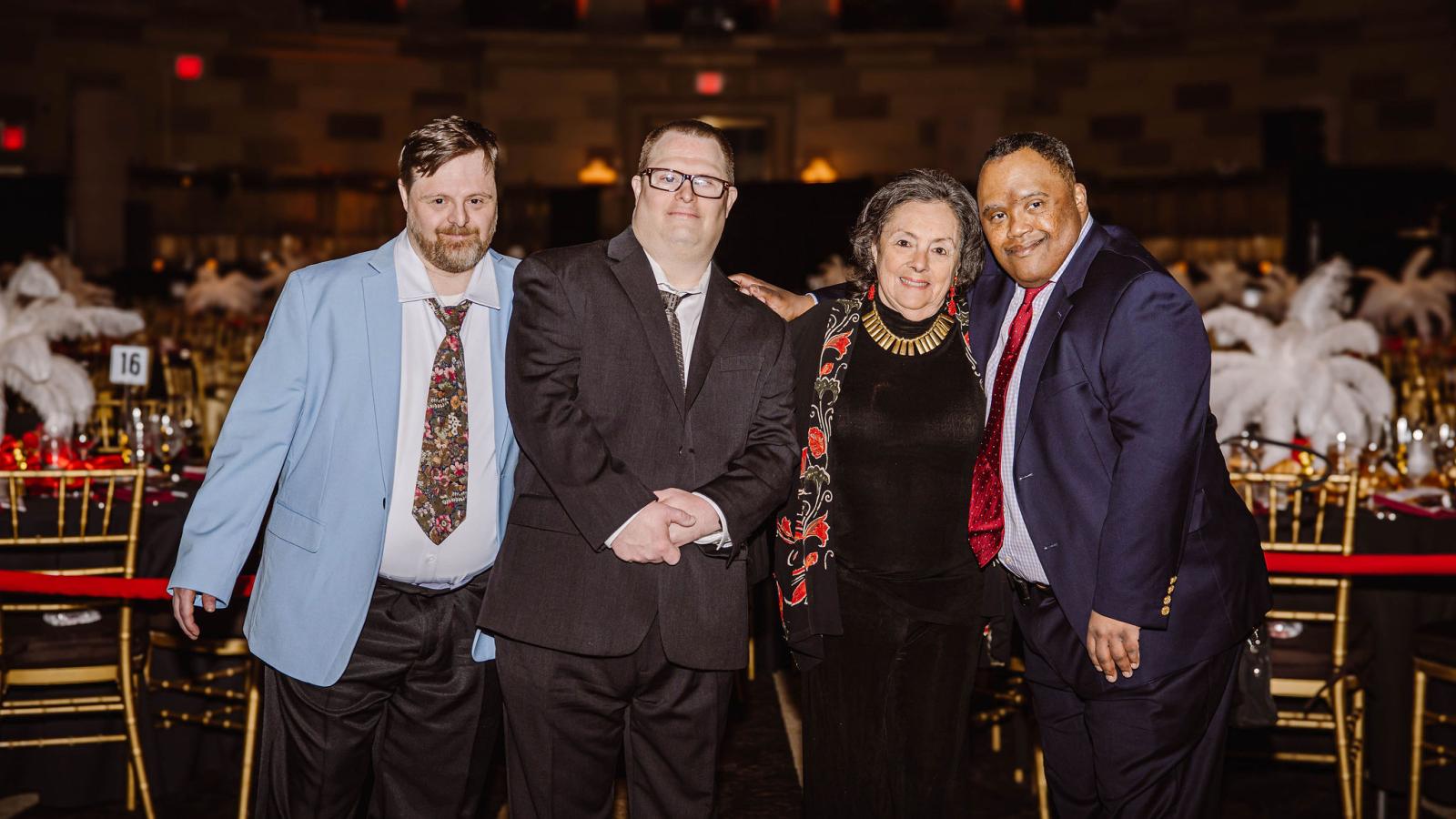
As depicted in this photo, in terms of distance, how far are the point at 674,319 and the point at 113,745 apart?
2424 millimetres

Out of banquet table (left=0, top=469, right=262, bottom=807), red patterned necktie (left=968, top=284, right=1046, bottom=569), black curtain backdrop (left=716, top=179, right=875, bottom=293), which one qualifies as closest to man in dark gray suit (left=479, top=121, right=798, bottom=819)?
red patterned necktie (left=968, top=284, right=1046, bottom=569)

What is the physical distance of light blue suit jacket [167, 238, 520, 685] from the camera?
2359 millimetres

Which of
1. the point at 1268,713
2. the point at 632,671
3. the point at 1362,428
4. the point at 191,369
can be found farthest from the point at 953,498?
the point at 191,369

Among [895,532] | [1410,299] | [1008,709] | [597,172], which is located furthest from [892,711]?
[597,172]

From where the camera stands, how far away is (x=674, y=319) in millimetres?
2379

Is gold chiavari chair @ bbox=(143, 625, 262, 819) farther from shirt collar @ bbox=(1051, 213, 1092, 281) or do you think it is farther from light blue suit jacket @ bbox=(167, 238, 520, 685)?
shirt collar @ bbox=(1051, 213, 1092, 281)

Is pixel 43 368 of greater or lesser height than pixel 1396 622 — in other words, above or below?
above

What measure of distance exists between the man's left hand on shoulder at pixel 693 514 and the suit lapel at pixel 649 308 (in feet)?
0.55

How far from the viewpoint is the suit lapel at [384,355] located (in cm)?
239

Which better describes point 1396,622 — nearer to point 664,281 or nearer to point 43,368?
Answer: point 664,281

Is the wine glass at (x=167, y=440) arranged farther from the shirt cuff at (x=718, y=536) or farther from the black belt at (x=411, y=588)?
the shirt cuff at (x=718, y=536)

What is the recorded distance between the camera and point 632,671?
2.33 m

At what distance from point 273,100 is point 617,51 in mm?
4746

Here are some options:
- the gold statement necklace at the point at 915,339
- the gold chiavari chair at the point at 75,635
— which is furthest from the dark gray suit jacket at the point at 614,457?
the gold chiavari chair at the point at 75,635
